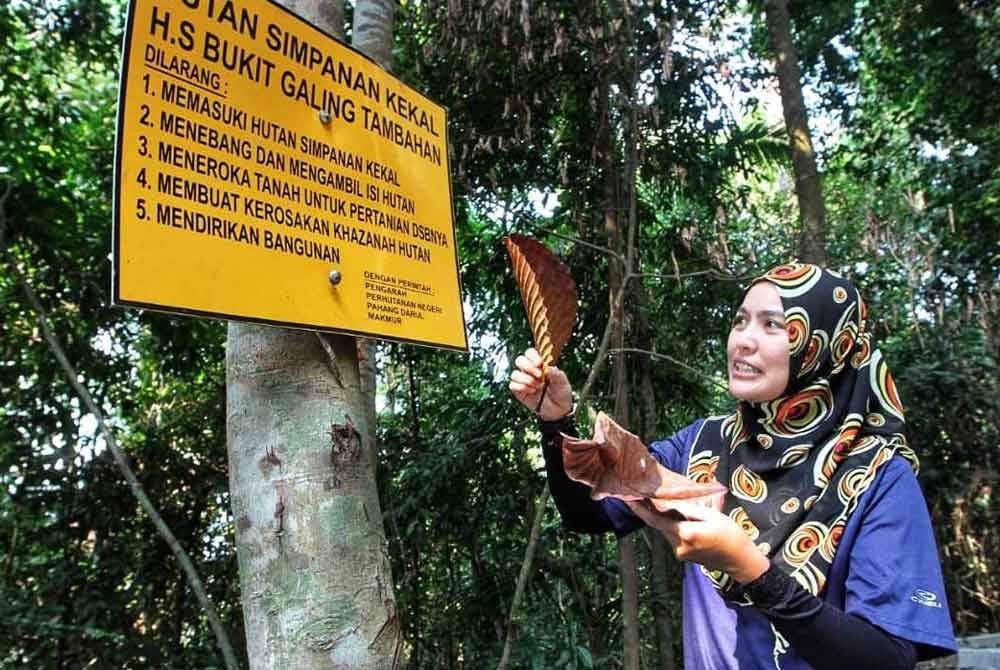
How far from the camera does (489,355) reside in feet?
14.6

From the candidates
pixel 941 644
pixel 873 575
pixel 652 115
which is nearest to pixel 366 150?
pixel 873 575

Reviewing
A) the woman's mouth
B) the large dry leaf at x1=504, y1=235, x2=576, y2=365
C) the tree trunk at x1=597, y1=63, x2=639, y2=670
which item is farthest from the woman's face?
the tree trunk at x1=597, y1=63, x2=639, y2=670

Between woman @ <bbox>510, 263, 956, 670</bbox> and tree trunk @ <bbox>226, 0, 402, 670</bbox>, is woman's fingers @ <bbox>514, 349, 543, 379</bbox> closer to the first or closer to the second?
woman @ <bbox>510, 263, 956, 670</bbox>

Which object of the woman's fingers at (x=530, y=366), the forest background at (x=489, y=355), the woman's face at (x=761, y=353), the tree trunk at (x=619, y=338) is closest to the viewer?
the woman's fingers at (x=530, y=366)

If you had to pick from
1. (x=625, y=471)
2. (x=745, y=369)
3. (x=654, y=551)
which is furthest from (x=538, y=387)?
(x=654, y=551)

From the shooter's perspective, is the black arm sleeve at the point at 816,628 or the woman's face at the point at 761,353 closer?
the black arm sleeve at the point at 816,628

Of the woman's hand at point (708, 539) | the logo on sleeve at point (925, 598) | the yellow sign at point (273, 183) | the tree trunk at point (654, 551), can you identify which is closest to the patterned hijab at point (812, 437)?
the logo on sleeve at point (925, 598)

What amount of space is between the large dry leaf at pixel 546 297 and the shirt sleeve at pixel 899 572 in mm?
591

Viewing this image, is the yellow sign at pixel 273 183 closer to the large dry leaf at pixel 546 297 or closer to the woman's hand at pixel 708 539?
the large dry leaf at pixel 546 297

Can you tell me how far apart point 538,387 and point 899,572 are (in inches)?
24.9

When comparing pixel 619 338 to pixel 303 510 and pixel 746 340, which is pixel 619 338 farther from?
pixel 303 510

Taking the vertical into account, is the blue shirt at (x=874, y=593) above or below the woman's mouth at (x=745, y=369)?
below

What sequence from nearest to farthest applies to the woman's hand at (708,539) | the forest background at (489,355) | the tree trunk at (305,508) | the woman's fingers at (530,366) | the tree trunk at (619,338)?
the woman's hand at (708,539) → the tree trunk at (305,508) → the woman's fingers at (530,366) → the tree trunk at (619,338) → the forest background at (489,355)

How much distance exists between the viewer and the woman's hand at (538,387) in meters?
1.30
